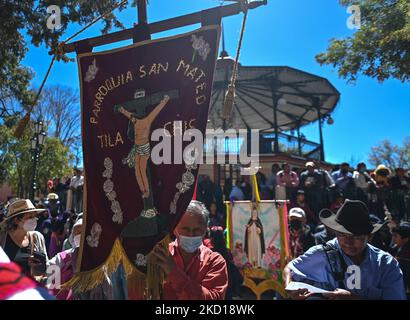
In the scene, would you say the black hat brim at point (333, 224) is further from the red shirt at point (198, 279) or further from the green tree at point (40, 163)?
the green tree at point (40, 163)

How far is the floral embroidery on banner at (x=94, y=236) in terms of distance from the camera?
99.0 inches

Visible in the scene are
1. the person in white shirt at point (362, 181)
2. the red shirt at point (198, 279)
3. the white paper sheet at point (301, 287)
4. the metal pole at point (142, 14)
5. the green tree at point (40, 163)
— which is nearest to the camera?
the red shirt at point (198, 279)

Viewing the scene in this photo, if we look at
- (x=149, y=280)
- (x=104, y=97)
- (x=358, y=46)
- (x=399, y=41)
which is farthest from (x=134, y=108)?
(x=358, y=46)

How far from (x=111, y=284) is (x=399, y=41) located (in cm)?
646

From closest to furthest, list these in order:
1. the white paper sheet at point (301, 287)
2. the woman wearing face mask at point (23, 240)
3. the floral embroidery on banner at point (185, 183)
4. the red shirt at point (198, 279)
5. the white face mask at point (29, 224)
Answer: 1. the red shirt at point (198, 279)
2. the white paper sheet at point (301, 287)
3. the floral embroidery on banner at point (185, 183)
4. the woman wearing face mask at point (23, 240)
5. the white face mask at point (29, 224)

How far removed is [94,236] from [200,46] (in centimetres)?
158

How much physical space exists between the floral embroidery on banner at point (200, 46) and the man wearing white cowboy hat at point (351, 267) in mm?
1559

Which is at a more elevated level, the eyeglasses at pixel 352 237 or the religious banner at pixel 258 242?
the eyeglasses at pixel 352 237

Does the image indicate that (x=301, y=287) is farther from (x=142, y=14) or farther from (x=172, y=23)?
(x=142, y=14)

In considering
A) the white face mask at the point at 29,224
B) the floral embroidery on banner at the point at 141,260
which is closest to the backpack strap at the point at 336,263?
the floral embroidery on banner at the point at 141,260

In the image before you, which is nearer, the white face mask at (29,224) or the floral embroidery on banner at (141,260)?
the floral embroidery on banner at (141,260)

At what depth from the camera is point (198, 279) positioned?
7.82 feet

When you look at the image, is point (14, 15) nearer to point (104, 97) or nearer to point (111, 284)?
point (104, 97)

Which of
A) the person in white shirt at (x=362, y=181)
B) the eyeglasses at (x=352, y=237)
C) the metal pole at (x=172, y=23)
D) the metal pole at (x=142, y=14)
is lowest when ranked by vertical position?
the eyeglasses at (x=352, y=237)
